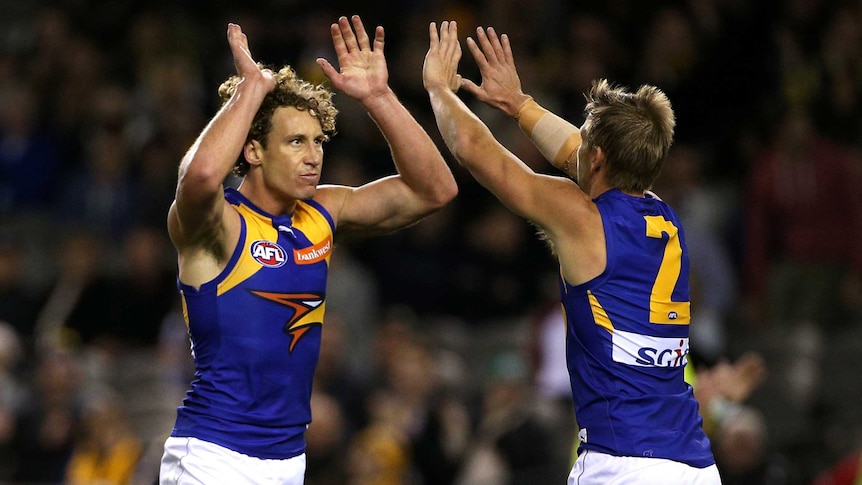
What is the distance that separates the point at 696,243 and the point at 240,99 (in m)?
6.50

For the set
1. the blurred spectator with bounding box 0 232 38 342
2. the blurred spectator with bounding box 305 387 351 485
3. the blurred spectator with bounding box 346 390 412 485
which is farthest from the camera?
the blurred spectator with bounding box 0 232 38 342

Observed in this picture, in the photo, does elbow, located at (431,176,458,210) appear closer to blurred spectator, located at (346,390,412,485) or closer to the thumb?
the thumb

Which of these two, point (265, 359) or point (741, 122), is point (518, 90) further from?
point (741, 122)

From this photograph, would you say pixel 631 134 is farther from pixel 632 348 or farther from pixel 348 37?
pixel 348 37

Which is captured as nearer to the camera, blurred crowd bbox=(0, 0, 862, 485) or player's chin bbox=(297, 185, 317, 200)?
player's chin bbox=(297, 185, 317, 200)

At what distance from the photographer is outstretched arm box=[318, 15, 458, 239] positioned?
5.66m

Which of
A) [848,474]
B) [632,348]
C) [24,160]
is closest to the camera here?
[632,348]

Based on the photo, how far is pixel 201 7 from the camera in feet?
47.3

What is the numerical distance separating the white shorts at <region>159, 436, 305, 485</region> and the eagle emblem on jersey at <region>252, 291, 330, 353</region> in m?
0.48

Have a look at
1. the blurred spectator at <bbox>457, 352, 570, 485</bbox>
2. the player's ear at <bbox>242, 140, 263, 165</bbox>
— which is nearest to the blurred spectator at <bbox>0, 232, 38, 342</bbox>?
the blurred spectator at <bbox>457, 352, 570, 485</bbox>

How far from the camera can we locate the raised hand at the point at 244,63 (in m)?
5.30

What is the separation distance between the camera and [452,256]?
471 inches

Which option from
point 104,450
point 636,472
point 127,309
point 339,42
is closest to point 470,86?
point 339,42

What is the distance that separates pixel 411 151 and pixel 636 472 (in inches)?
66.7
